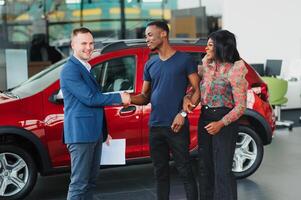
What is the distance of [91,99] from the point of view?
3.88 m

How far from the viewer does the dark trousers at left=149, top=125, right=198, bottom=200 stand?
425 cm

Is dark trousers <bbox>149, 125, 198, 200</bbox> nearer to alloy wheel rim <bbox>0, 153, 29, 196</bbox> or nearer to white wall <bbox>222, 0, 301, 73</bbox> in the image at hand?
alloy wheel rim <bbox>0, 153, 29, 196</bbox>

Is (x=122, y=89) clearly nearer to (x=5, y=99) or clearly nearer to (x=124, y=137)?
(x=124, y=137)

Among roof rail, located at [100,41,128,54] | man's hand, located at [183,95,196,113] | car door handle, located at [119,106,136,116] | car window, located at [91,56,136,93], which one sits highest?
roof rail, located at [100,41,128,54]

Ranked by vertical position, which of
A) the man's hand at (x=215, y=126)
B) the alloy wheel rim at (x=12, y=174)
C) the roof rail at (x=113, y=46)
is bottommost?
the alloy wheel rim at (x=12, y=174)

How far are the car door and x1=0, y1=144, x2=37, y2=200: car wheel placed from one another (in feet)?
3.07

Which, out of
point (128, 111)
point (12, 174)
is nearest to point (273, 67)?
point (128, 111)

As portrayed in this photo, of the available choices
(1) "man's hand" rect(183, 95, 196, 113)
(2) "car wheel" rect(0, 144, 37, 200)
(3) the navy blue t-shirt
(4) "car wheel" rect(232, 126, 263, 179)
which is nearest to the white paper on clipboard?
(3) the navy blue t-shirt

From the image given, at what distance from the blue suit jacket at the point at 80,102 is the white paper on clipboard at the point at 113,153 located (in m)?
0.33

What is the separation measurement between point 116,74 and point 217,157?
189 cm

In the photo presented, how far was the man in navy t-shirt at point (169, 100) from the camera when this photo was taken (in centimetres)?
421

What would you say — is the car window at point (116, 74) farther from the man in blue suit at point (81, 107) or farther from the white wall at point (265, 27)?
the white wall at point (265, 27)

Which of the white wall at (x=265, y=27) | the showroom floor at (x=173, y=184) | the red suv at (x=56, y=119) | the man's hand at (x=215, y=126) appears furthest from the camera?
the white wall at (x=265, y=27)

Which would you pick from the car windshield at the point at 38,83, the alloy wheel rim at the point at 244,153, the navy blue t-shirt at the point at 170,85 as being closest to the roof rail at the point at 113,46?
the car windshield at the point at 38,83
